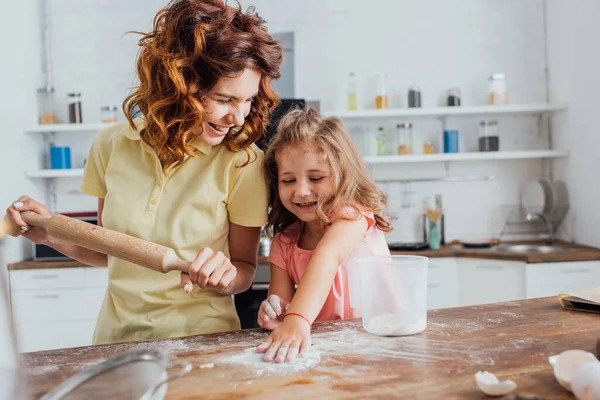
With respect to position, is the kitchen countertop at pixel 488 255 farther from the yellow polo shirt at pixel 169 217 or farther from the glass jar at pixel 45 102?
the yellow polo shirt at pixel 169 217

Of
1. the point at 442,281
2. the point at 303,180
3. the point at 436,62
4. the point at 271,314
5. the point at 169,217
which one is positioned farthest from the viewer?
the point at 436,62

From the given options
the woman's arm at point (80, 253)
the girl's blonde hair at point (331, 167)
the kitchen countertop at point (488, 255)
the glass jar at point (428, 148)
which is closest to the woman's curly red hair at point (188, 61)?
the girl's blonde hair at point (331, 167)

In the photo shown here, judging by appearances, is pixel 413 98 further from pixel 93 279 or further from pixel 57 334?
pixel 57 334

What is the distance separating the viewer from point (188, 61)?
1158 millimetres

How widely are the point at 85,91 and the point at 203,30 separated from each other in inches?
109

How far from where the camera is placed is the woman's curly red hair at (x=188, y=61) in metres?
1.15

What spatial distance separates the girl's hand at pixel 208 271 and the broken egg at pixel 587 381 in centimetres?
59

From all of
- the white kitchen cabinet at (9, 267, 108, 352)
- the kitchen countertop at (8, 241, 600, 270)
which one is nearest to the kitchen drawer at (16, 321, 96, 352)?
the white kitchen cabinet at (9, 267, 108, 352)

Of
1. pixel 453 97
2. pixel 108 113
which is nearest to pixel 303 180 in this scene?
pixel 453 97

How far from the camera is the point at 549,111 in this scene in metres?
3.46

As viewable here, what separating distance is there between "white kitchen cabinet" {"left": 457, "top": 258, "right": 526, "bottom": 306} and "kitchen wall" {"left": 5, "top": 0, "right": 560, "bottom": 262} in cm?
63

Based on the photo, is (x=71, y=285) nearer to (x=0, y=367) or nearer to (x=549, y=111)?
→ (x=0, y=367)

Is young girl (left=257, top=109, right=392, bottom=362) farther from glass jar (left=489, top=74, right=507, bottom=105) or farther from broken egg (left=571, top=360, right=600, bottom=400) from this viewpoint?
glass jar (left=489, top=74, right=507, bottom=105)

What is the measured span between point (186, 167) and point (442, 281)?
6.69ft
